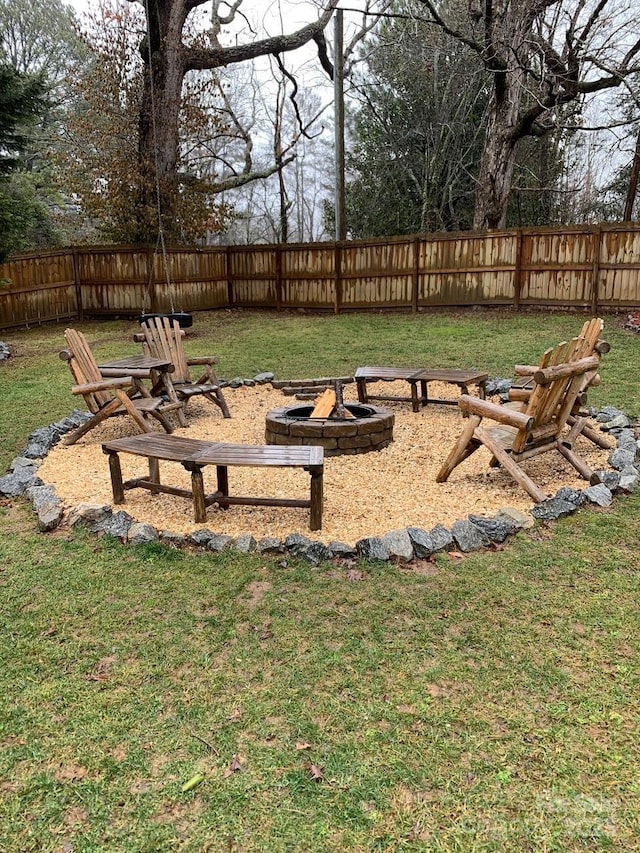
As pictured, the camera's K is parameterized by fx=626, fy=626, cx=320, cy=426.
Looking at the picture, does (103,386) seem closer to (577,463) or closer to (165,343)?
(165,343)

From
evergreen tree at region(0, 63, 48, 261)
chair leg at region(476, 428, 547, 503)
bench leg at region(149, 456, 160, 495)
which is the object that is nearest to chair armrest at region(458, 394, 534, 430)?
chair leg at region(476, 428, 547, 503)

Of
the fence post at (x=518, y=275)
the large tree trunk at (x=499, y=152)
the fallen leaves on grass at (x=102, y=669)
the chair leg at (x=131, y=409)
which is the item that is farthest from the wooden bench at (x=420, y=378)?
the large tree trunk at (x=499, y=152)

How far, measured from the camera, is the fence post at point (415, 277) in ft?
42.7

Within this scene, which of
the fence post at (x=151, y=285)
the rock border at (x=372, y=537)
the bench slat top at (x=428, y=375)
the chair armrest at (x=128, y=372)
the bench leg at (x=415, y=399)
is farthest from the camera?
the fence post at (x=151, y=285)

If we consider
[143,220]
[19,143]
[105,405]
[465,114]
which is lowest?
[105,405]

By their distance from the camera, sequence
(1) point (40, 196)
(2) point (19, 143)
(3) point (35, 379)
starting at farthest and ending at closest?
1. (1) point (40, 196)
2. (2) point (19, 143)
3. (3) point (35, 379)

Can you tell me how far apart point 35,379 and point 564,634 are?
7.51 metres

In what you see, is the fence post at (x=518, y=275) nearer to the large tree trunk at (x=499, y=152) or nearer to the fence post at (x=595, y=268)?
the fence post at (x=595, y=268)

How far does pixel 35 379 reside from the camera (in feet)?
26.8

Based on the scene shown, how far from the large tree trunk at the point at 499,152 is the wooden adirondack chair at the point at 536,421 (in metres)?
11.1

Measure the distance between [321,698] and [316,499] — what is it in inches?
53.6

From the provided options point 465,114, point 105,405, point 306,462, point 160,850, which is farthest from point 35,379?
point 465,114

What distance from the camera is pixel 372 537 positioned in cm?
324

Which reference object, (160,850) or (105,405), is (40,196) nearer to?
(105,405)
